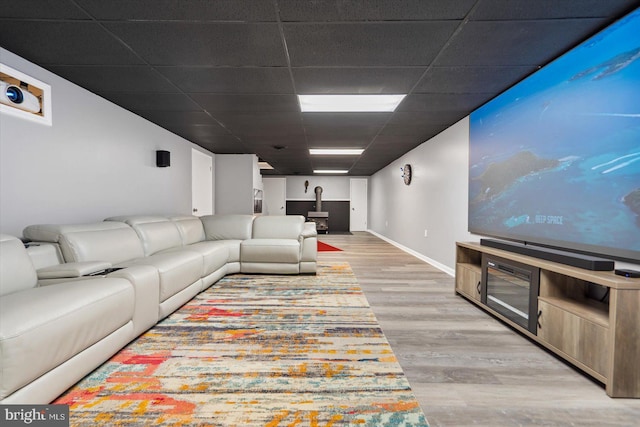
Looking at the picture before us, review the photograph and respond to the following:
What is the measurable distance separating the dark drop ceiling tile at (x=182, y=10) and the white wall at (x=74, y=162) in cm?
126

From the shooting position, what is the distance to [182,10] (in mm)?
1901

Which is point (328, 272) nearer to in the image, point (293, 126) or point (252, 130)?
point (293, 126)

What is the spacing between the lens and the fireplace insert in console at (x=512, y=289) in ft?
7.23

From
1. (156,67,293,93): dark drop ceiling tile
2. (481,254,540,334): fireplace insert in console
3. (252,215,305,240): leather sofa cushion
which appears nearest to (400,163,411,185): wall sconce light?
(252,215,305,240): leather sofa cushion

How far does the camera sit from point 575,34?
2.11 metres

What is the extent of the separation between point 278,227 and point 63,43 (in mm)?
3263

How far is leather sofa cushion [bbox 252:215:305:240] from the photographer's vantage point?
4787mm

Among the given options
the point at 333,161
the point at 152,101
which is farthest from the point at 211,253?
the point at 333,161

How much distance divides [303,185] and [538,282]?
1020 centimetres

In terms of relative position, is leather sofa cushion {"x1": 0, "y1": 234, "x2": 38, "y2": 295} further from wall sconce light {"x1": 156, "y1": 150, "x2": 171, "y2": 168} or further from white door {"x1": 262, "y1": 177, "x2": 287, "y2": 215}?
white door {"x1": 262, "y1": 177, "x2": 287, "y2": 215}

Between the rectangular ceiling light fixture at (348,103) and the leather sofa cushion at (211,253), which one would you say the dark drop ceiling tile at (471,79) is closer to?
the rectangular ceiling light fixture at (348,103)

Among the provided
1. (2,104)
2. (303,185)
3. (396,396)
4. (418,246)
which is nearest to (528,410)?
(396,396)

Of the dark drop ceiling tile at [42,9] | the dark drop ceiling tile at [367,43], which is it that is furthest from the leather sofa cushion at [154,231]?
the dark drop ceiling tile at [367,43]

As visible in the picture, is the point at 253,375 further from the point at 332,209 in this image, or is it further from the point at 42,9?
the point at 332,209
